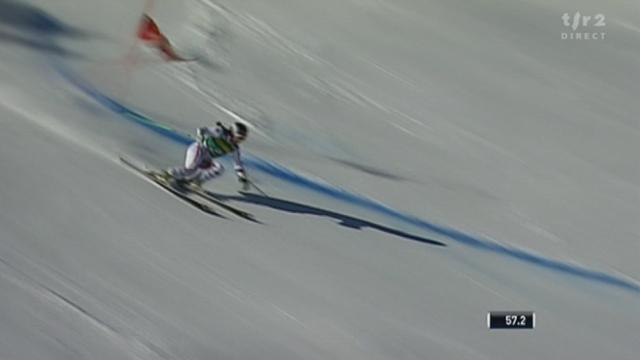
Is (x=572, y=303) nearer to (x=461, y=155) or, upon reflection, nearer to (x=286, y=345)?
(x=461, y=155)

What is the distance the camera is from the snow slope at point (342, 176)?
7.47 ft

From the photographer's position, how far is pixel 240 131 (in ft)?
7.51

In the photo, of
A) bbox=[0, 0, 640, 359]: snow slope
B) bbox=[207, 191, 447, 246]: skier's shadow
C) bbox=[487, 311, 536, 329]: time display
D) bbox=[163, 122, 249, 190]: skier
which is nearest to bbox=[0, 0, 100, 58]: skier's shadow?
bbox=[0, 0, 640, 359]: snow slope

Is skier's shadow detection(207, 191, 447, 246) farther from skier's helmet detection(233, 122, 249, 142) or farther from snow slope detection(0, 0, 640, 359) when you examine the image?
skier's helmet detection(233, 122, 249, 142)

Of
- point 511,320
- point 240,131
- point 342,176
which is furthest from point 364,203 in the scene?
point 511,320

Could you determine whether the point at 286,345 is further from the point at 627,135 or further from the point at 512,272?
the point at 627,135

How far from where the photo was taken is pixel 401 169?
229 cm

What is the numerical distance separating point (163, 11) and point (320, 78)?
415 mm

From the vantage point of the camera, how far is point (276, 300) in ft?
7.54

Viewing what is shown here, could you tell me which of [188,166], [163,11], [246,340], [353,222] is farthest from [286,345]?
[163,11]

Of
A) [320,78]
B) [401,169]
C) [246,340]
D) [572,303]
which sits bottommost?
[246,340]

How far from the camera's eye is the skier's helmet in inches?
90.0

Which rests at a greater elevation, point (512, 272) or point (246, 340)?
point (512, 272)

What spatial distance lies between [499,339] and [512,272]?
167 mm
